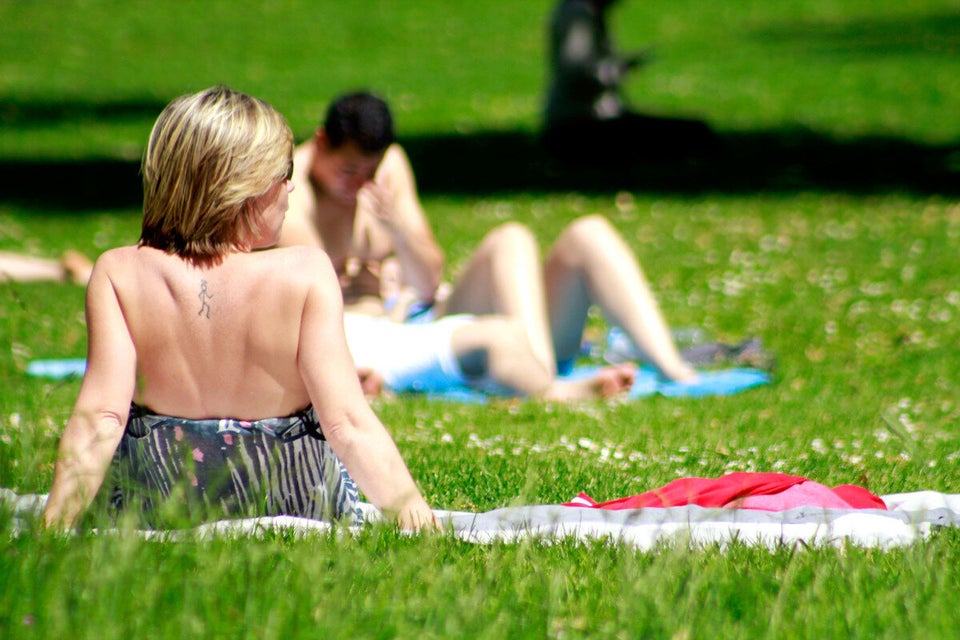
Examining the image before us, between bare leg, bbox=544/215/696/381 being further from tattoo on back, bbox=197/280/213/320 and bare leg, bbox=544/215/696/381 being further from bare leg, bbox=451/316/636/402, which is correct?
tattoo on back, bbox=197/280/213/320

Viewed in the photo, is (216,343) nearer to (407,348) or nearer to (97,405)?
(97,405)

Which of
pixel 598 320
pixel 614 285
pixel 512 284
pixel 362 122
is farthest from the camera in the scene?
pixel 598 320

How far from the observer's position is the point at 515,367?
5.88 m

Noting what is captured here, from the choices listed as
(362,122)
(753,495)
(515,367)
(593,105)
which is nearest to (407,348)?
(515,367)

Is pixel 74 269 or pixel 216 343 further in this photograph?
pixel 74 269

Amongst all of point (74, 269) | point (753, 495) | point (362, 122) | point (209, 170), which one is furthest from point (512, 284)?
point (74, 269)

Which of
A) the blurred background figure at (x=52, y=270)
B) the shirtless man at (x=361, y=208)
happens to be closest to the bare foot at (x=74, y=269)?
the blurred background figure at (x=52, y=270)

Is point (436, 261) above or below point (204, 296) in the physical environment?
above

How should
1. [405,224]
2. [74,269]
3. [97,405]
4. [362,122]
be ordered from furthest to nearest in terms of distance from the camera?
1. [74,269]
2. [405,224]
3. [362,122]
4. [97,405]

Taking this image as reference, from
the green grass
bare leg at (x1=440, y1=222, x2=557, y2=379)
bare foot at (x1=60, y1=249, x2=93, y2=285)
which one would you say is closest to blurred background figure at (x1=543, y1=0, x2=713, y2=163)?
the green grass

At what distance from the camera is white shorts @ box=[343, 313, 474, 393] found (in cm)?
603

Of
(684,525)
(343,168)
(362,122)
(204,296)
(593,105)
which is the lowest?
(684,525)

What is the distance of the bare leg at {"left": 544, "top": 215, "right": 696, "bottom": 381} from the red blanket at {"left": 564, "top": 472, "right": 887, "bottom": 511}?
266 cm

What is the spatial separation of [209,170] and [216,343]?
0.44 meters
